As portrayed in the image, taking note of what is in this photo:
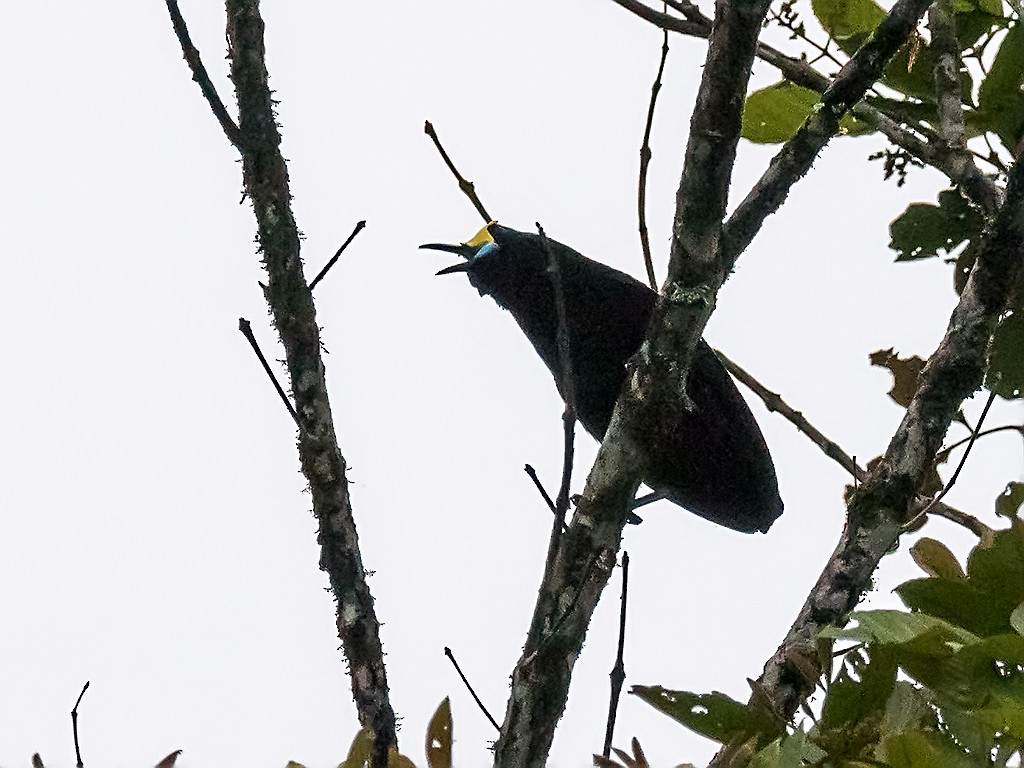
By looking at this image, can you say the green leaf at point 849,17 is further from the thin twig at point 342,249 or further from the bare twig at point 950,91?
the thin twig at point 342,249

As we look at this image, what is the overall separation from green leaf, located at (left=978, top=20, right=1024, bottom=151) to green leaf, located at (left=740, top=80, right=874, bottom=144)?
0.29 meters

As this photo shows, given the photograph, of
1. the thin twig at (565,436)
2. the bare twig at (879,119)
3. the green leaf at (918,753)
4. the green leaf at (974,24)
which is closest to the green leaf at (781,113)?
the bare twig at (879,119)

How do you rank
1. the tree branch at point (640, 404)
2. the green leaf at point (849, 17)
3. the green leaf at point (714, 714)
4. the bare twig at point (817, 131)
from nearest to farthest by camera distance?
the green leaf at point (714, 714) → the tree branch at point (640, 404) → the bare twig at point (817, 131) → the green leaf at point (849, 17)

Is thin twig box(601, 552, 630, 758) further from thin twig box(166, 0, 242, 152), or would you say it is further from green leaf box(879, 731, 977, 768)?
thin twig box(166, 0, 242, 152)

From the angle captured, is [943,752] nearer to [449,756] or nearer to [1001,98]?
[449,756]

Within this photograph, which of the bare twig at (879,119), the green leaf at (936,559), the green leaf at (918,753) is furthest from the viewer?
the bare twig at (879,119)

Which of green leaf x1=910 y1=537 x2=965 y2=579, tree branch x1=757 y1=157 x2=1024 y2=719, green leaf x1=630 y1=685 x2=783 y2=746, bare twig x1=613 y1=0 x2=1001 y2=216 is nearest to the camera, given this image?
green leaf x1=630 y1=685 x2=783 y2=746

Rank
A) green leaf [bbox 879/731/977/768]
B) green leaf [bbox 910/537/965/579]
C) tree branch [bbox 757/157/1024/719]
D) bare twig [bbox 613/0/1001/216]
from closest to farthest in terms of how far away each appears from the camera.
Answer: green leaf [bbox 879/731/977/768]
green leaf [bbox 910/537/965/579]
tree branch [bbox 757/157/1024/719]
bare twig [bbox 613/0/1001/216]

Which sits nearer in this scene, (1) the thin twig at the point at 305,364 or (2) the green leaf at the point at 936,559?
(2) the green leaf at the point at 936,559

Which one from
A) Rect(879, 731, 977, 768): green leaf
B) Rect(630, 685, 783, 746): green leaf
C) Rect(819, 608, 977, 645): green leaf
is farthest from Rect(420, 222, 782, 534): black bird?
Rect(879, 731, 977, 768): green leaf

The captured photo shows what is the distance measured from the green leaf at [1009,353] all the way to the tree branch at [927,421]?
412 millimetres

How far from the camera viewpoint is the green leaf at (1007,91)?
126 inches

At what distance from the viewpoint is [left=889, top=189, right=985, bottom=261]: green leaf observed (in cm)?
336

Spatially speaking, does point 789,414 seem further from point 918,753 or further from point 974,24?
point 918,753
